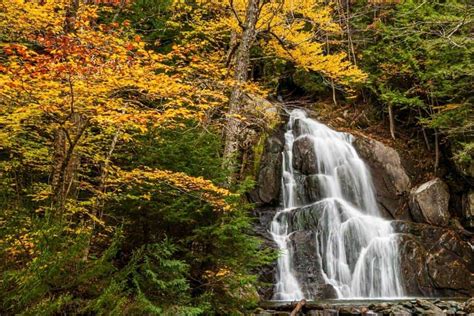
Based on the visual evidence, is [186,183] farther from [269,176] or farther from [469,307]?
[269,176]

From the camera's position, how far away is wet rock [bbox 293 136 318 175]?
43.2 feet

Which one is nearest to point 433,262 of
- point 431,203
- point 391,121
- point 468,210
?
point 431,203

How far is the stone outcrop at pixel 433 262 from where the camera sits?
10.8 m

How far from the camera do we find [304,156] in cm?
1343

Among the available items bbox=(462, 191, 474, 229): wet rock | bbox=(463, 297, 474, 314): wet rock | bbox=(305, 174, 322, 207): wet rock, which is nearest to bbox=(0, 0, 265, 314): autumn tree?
bbox=(463, 297, 474, 314): wet rock

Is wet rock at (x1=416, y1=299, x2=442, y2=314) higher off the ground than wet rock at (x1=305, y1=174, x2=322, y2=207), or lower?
lower

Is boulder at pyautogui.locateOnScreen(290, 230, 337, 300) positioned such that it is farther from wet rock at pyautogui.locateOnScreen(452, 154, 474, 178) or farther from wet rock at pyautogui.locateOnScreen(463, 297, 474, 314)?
wet rock at pyautogui.locateOnScreen(452, 154, 474, 178)

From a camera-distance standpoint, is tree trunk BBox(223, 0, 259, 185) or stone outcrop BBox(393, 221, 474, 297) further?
stone outcrop BBox(393, 221, 474, 297)

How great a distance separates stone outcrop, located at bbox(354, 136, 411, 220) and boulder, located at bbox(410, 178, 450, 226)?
A: 0.30 m

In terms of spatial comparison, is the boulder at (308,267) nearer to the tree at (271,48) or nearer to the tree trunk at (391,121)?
the tree at (271,48)

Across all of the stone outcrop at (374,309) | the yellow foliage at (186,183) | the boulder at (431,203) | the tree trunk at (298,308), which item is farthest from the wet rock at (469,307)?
the yellow foliage at (186,183)

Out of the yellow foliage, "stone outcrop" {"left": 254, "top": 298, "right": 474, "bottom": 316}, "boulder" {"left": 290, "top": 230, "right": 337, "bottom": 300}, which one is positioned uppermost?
the yellow foliage

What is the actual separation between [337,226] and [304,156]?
2995mm

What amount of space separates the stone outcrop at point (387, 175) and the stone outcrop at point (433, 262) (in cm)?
132
